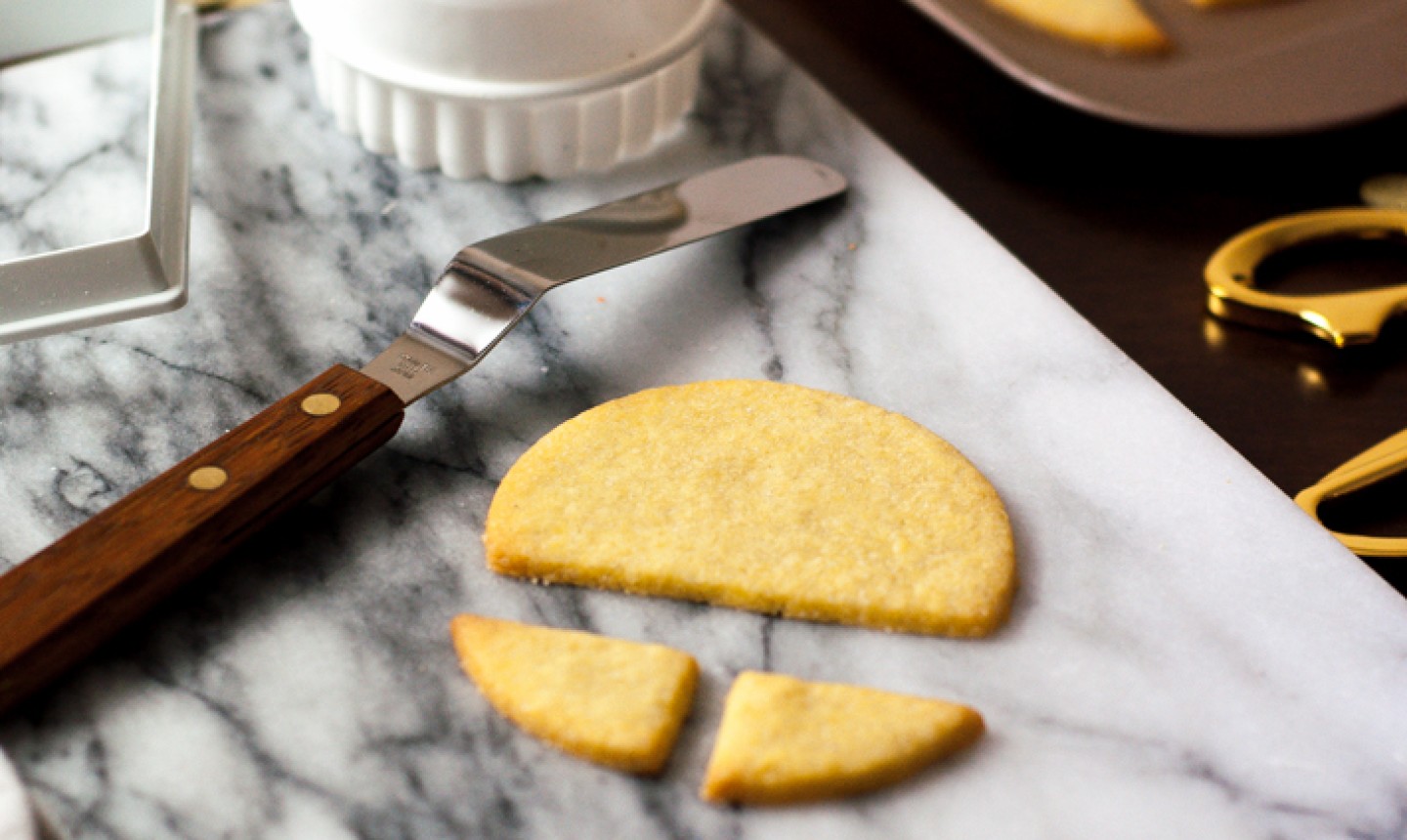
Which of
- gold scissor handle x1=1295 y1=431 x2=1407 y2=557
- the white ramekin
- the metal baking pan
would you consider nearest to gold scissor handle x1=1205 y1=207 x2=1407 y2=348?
gold scissor handle x1=1295 y1=431 x2=1407 y2=557

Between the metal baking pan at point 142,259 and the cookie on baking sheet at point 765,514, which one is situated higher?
the metal baking pan at point 142,259

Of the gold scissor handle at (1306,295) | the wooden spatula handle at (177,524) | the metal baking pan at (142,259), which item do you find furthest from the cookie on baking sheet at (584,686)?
the gold scissor handle at (1306,295)

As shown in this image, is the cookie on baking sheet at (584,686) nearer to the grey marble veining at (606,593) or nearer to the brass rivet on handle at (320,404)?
the grey marble veining at (606,593)

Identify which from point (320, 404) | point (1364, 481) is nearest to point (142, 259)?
point (320, 404)

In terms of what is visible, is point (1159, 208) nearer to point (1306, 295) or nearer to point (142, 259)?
point (1306, 295)

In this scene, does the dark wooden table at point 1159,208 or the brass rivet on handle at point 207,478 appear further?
the dark wooden table at point 1159,208

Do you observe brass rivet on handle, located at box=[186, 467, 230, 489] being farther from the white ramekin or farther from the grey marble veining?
the white ramekin

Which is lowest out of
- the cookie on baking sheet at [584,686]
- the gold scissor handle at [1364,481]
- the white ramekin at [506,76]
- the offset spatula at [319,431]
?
the cookie on baking sheet at [584,686]

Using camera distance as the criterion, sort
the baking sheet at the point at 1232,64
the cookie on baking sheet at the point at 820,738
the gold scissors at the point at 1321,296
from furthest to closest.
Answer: the baking sheet at the point at 1232,64 < the gold scissors at the point at 1321,296 < the cookie on baking sheet at the point at 820,738
